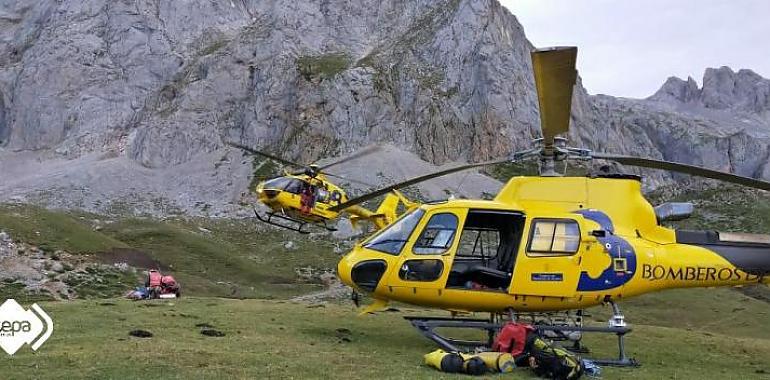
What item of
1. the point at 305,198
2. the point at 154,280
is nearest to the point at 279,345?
the point at 154,280

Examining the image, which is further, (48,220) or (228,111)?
(228,111)

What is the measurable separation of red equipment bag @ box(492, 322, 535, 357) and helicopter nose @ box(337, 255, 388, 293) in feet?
12.9

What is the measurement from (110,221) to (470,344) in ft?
231

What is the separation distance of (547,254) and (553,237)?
48 centimetres

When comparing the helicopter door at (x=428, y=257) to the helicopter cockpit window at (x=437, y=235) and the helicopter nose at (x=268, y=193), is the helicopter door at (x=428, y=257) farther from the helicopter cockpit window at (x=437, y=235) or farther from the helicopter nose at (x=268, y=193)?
the helicopter nose at (x=268, y=193)

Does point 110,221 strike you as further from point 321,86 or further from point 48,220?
point 321,86

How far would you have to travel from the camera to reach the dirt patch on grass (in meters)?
51.6

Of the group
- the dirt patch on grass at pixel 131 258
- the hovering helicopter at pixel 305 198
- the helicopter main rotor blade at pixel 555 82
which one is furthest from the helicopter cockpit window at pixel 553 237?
the dirt patch on grass at pixel 131 258

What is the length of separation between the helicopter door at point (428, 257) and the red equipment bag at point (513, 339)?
2.94 metres

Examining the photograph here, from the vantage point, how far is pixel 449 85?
134 m

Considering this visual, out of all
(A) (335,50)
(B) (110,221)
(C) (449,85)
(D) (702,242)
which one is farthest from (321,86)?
(D) (702,242)

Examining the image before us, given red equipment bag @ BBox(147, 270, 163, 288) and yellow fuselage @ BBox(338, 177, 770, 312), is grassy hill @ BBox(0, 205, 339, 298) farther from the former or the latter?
yellow fuselage @ BBox(338, 177, 770, 312)

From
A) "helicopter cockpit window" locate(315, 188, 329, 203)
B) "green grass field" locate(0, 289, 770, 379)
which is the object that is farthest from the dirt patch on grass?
"green grass field" locate(0, 289, 770, 379)

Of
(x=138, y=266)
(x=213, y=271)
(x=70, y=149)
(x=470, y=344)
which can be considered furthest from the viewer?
(x=70, y=149)
